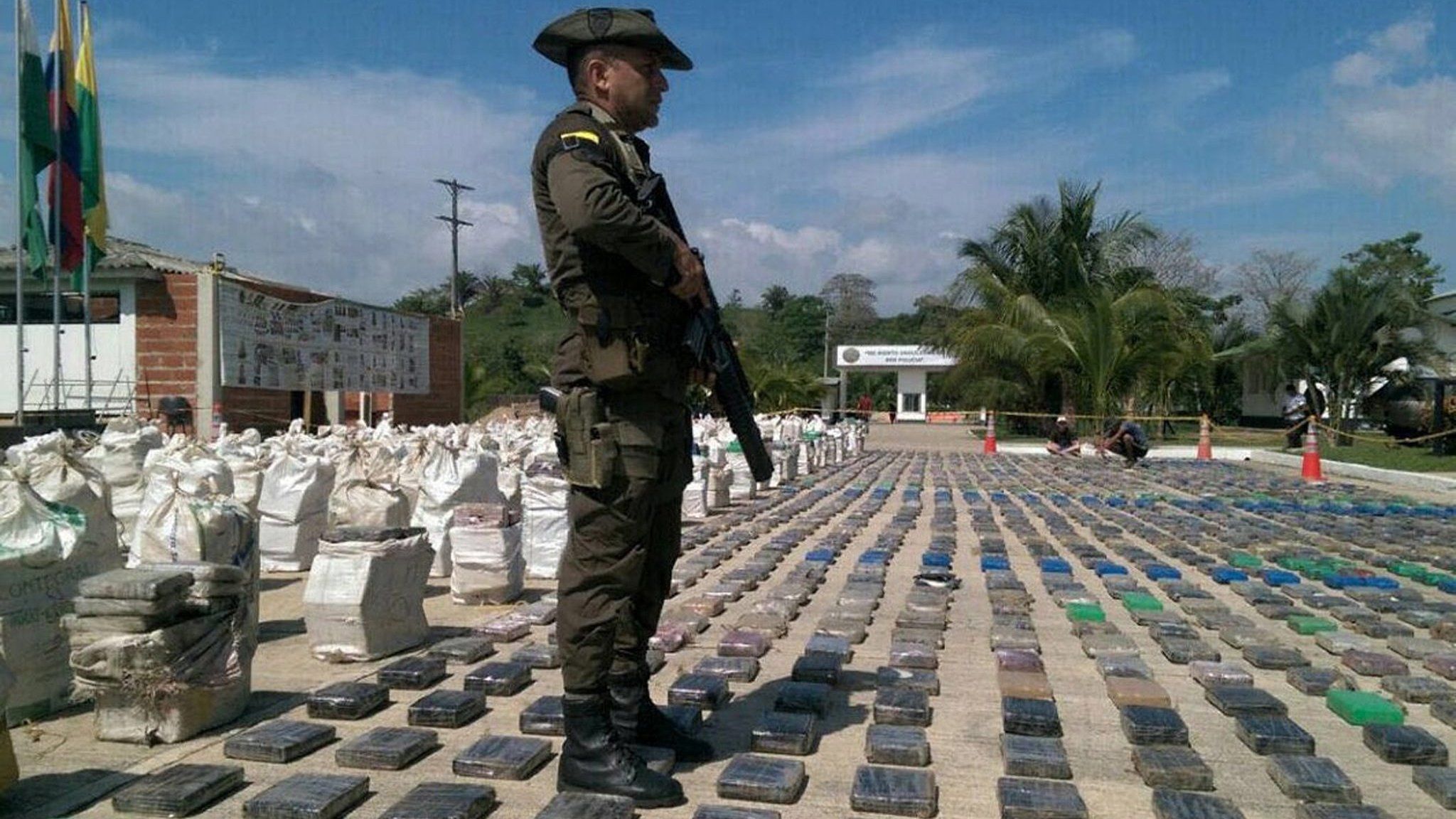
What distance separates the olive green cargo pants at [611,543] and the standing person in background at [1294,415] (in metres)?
21.5

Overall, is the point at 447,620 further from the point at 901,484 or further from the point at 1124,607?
the point at 901,484

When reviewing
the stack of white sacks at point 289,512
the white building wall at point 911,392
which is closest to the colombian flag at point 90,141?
the stack of white sacks at point 289,512

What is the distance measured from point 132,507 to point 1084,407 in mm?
22025

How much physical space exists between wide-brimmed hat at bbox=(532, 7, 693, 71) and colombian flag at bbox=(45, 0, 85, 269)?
1544 centimetres

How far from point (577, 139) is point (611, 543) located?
3.36 feet

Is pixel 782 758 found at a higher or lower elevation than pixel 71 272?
lower

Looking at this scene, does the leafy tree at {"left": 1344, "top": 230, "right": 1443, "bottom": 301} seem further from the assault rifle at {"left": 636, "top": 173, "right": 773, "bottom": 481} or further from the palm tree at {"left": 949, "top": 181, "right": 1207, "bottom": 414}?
the assault rifle at {"left": 636, "top": 173, "right": 773, "bottom": 481}

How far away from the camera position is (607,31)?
2709 millimetres

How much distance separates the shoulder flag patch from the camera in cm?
259

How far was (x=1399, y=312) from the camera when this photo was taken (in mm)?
22938

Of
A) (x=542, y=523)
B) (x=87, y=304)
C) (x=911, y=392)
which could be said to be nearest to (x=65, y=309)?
(x=87, y=304)

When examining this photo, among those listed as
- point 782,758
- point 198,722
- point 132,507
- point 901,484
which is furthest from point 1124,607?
point 901,484

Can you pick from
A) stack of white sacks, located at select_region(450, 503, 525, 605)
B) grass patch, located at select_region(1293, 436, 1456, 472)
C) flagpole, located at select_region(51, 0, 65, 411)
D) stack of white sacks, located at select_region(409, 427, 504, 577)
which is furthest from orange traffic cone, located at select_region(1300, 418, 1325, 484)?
flagpole, located at select_region(51, 0, 65, 411)

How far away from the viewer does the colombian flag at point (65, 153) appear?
15.1 meters
